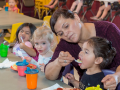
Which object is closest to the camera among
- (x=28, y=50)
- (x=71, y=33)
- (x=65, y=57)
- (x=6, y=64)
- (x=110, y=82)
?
(x=110, y=82)

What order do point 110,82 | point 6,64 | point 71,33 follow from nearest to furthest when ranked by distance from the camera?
point 110,82 < point 71,33 < point 6,64

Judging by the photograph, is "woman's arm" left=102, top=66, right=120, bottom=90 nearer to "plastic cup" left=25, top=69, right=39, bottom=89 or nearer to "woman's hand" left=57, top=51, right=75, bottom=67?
"woman's hand" left=57, top=51, right=75, bottom=67

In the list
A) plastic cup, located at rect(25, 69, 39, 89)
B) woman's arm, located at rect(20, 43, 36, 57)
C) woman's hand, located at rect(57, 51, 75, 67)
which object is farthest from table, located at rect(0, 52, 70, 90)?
woman's arm, located at rect(20, 43, 36, 57)

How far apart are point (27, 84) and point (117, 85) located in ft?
2.00

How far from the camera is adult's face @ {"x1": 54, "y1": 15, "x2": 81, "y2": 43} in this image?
1.54 meters

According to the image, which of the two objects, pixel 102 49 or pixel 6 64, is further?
pixel 6 64

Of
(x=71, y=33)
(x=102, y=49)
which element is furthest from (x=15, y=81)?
(x=102, y=49)

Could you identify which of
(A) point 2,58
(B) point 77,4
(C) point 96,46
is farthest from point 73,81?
(B) point 77,4

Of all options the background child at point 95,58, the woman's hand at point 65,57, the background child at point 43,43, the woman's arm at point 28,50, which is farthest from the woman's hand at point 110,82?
the woman's arm at point 28,50

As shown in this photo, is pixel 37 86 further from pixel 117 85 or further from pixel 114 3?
pixel 114 3

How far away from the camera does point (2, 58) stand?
1899 mm

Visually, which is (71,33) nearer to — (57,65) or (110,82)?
(57,65)

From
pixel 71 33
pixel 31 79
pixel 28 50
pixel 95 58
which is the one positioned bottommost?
pixel 28 50

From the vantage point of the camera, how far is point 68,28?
5.08 feet
